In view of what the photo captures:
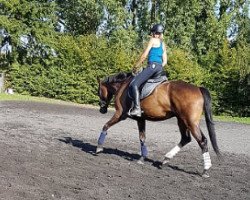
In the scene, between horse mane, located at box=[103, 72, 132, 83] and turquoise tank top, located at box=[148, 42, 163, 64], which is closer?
turquoise tank top, located at box=[148, 42, 163, 64]

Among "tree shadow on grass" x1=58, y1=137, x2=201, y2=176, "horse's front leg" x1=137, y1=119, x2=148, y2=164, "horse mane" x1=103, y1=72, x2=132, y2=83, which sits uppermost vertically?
"horse mane" x1=103, y1=72, x2=132, y2=83

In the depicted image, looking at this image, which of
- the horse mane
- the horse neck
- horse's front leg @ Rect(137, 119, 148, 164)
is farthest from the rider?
the horse mane

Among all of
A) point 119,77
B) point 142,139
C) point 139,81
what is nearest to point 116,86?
point 119,77

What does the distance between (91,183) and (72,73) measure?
22.4 metres

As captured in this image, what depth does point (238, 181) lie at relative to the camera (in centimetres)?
761

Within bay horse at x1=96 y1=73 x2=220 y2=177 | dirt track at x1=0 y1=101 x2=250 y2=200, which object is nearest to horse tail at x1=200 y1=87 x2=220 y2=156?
bay horse at x1=96 y1=73 x2=220 y2=177

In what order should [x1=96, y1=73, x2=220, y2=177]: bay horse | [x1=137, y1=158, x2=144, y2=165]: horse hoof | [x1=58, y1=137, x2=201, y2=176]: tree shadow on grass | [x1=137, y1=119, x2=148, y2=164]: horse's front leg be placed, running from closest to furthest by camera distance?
[x1=96, y1=73, x2=220, y2=177]: bay horse → [x1=58, y1=137, x2=201, y2=176]: tree shadow on grass → [x1=137, y1=158, x2=144, y2=165]: horse hoof → [x1=137, y1=119, x2=148, y2=164]: horse's front leg

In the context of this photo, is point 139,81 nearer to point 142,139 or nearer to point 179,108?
point 179,108

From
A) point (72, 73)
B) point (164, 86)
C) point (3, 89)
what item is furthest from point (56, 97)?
point (164, 86)

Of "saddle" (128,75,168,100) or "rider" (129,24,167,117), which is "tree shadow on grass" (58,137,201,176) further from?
"saddle" (128,75,168,100)

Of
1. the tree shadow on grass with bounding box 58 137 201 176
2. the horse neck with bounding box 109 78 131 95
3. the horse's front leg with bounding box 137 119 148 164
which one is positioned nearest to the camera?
the tree shadow on grass with bounding box 58 137 201 176

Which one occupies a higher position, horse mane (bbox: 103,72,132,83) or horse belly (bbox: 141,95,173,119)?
horse mane (bbox: 103,72,132,83)

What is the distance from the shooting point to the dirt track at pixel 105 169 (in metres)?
6.18

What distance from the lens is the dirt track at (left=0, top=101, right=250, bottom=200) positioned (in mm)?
6176
